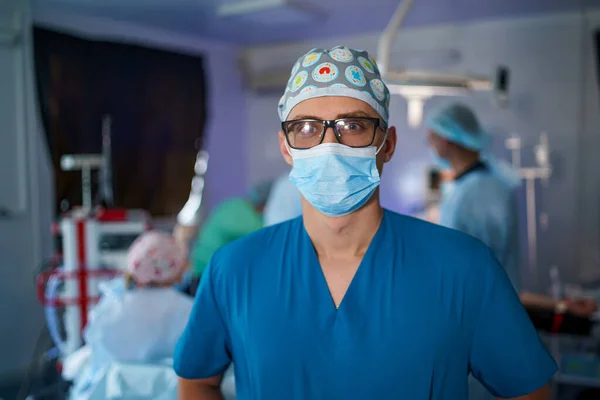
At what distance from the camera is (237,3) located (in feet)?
11.5

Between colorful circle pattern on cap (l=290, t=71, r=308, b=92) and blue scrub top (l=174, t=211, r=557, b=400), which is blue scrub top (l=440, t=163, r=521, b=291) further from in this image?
colorful circle pattern on cap (l=290, t=71, r=308, b=92)

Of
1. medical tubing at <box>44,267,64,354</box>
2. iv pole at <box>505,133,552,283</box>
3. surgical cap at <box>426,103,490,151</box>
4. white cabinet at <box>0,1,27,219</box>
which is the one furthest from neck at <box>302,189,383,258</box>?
iv pole at <box>505,133,552,283</box>

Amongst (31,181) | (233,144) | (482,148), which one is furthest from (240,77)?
(482,148)

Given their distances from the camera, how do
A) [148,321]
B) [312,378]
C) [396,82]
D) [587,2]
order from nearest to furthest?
[312,378]
[148,321]
[396,82]
[587,2]

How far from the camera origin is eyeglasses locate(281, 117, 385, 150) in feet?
3.07

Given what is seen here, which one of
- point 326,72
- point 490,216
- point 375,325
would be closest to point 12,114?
Result: point 490,216

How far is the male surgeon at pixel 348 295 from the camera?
0.88 meters

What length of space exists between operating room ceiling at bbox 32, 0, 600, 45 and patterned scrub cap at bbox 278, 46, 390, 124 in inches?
101

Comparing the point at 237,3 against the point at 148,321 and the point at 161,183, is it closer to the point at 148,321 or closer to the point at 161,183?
the point at 161,183

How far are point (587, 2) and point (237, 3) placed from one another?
2.35m

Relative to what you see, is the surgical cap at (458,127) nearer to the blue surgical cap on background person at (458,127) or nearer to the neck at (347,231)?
the blue surgical cap on background person at (458,127)

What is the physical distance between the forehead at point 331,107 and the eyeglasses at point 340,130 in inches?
0.5

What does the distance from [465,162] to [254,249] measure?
1.36 m

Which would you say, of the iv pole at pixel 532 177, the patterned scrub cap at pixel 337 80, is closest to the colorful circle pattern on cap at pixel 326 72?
the patterned scrub cap at pixel 337 80
